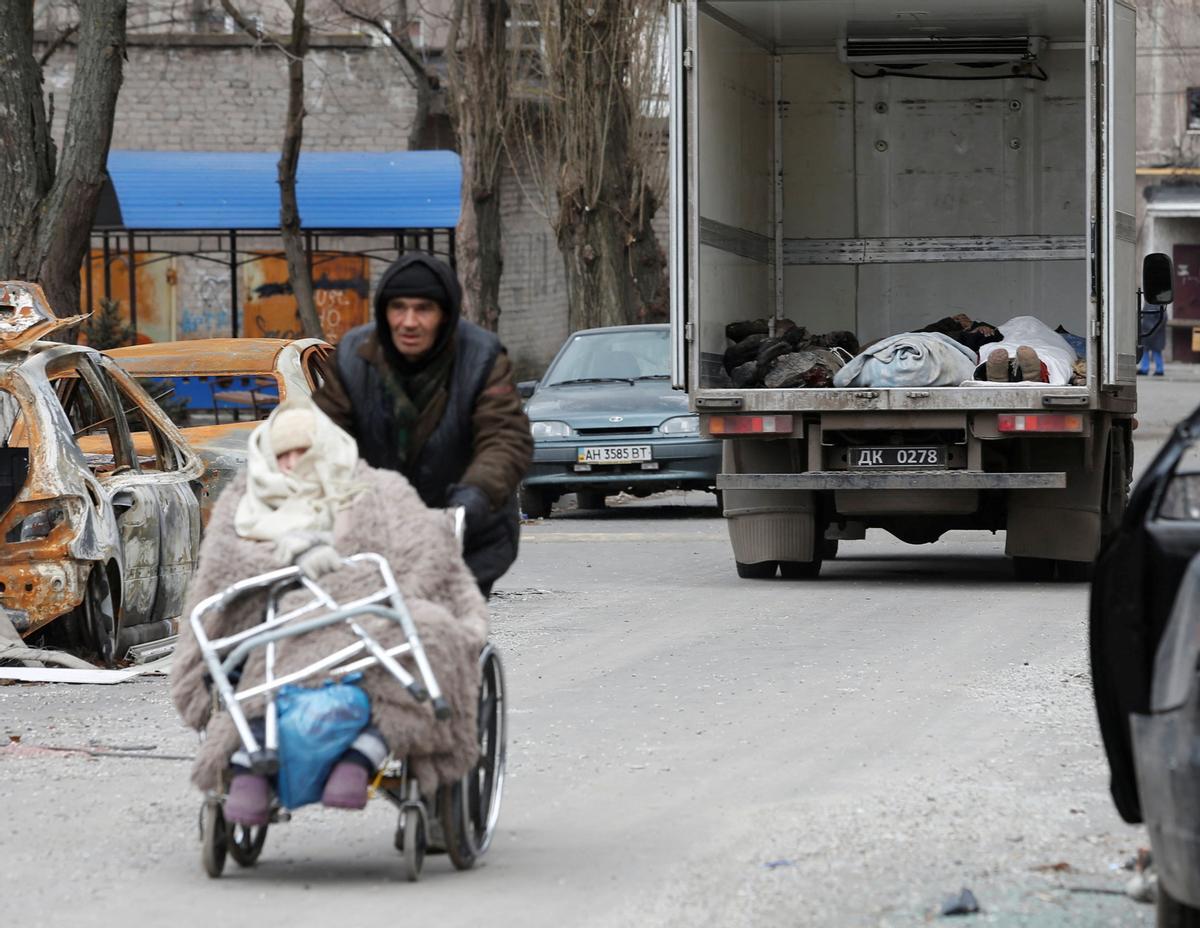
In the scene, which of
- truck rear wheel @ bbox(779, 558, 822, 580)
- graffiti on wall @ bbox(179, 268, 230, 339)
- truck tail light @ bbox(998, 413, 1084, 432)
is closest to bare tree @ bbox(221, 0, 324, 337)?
graffiti on wall @ bbox(179, 268, 230, 339)

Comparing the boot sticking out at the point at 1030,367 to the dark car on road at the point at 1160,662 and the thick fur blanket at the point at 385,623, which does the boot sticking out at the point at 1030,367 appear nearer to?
the thick fur blanket at the point at 385,623

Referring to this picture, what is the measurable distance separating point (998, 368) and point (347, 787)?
9405 millimetres

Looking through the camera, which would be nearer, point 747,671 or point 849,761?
point 849,761

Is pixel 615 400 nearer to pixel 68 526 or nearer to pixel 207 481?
pixel 207 481

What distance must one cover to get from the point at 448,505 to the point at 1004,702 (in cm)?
366

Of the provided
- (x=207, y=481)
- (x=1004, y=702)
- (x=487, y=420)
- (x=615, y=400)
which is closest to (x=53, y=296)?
(x=615, y=400)

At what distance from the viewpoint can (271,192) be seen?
34.1 meters

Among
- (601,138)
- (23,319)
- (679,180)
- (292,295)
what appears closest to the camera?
(23,319)

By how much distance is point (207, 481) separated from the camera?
11719mm

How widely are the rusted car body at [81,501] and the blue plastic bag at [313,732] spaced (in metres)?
4.62

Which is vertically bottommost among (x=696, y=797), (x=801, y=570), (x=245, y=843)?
(x=801, y=570)

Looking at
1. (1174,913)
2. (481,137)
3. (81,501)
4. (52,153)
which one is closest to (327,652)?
(1174,913)

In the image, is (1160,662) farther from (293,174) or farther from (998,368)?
(293,174)

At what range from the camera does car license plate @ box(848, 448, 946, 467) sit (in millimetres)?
13719
